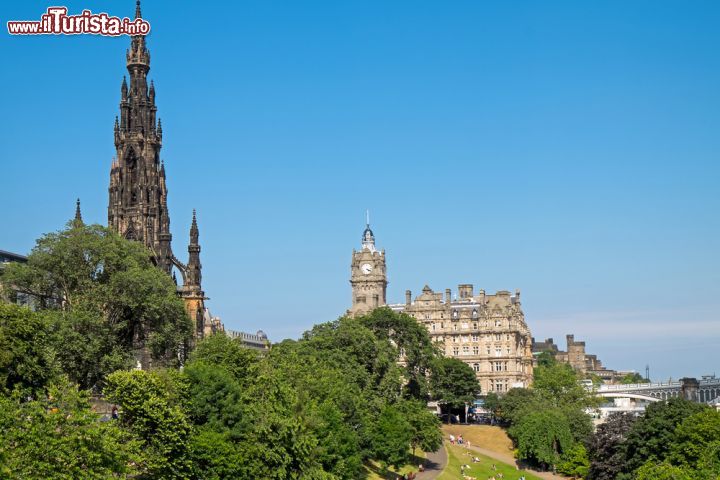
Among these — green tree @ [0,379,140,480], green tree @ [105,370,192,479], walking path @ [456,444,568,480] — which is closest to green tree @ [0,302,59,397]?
green tree @ [105,370,192,479]

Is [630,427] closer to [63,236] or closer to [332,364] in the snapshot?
[332,364]

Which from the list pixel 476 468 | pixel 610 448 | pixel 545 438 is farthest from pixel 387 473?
pixel 545 438

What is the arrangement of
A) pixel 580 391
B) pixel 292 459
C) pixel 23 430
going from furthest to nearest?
pixel 580 391
pixel 292 459
pixel 23 430

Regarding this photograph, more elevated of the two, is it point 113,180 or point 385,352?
point 113,180

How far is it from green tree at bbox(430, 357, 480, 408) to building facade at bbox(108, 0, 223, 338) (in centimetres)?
5515

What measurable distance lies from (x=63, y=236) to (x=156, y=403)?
3143cm

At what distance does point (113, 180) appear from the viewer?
411 feet

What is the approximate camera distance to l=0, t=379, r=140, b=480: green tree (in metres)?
53.7

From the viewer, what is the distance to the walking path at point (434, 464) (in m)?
126

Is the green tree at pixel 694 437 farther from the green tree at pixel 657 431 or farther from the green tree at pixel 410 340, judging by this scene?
the green tree at pixel 410 340

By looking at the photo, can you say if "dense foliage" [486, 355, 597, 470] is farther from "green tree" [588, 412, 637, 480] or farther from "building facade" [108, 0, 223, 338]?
"building facade" [108, 0, 223, 338]

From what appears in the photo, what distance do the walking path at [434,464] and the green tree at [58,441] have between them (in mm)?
69367

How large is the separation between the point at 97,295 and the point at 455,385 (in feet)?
302

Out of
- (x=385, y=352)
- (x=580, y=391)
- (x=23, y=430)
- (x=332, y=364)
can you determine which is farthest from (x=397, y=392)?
(x=23, y=430)
